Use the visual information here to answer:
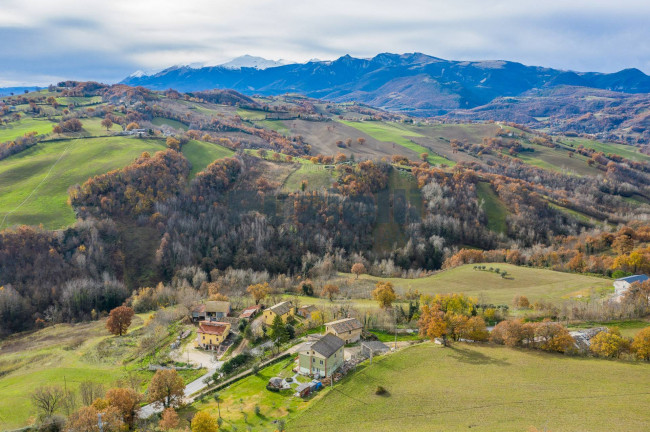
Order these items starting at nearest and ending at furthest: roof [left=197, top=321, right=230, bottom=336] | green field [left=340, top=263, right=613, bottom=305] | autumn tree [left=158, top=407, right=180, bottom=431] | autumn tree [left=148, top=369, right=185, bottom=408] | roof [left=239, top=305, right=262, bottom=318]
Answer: autumn tree [left=158, top=407, right=180, bottom=431] → autumn tree [left=148, top=369, right=185, bottom=408] → roof [left=197, top=321, right=230, bottom=336] → roof [left=239, top=305, right=262, bottom=318] → green field [left=340, top=263, right=613, bottom=305]

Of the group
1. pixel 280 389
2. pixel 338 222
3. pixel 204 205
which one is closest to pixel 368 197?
pixel 338 222

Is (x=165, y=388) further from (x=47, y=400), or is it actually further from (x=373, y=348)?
(x=373, y=348)

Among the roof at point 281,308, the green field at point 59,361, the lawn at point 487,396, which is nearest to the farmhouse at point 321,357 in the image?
the lawn at point 487,396

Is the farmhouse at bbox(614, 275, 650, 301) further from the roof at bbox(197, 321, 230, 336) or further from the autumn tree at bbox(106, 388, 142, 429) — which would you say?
the autumn tree at bbox(106, 388, 142, 429)

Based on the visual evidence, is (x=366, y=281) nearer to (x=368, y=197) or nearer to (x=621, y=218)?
(x=368, y=197)

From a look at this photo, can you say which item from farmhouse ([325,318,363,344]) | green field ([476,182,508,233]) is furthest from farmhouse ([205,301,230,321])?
green field ([476,182,508,233])

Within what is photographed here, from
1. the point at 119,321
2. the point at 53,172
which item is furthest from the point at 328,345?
the point at 53,172

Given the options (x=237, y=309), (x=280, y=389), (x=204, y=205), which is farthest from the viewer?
(x=204, y=205)
